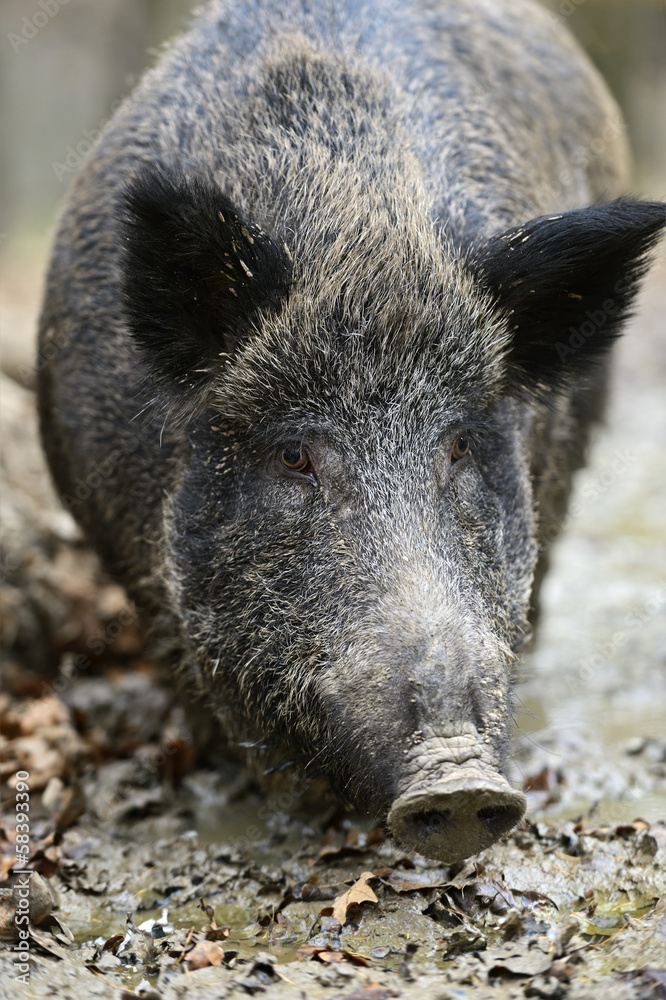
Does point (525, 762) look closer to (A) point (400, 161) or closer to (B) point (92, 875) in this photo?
(B) point (92, 875)

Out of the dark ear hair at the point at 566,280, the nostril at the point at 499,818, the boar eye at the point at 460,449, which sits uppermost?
the dark ear hair at the point at 566,280

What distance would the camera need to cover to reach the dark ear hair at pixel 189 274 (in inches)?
148

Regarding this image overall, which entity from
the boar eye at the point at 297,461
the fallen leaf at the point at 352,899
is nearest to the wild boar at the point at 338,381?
the boar eye at the point at 297,461

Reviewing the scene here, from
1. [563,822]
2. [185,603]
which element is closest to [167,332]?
[185,603]

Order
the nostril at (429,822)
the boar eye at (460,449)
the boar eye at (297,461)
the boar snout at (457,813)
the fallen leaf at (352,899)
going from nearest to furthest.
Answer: the boar snout at (457,813)
the nostril at (429,822)
the fallen leaf at (352,899)
the boar eye at (297,461)
the boar eye at (460,449)

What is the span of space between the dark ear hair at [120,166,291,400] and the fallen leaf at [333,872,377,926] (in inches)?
78.4

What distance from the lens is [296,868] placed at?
433 cm

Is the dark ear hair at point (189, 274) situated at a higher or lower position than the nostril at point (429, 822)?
→ higher

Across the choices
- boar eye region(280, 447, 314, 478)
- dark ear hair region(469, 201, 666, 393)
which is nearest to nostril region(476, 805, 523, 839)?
boar eye region(280, 447, 314, 478)

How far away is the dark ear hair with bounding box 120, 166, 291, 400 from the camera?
376 centimetres

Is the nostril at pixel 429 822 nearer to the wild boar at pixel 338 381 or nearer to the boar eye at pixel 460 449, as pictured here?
the wild boar at pixel 338 381

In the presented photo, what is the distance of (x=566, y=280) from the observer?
427cm

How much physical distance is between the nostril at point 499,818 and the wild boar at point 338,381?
26 millimetres

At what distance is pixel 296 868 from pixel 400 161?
9.93 ft
